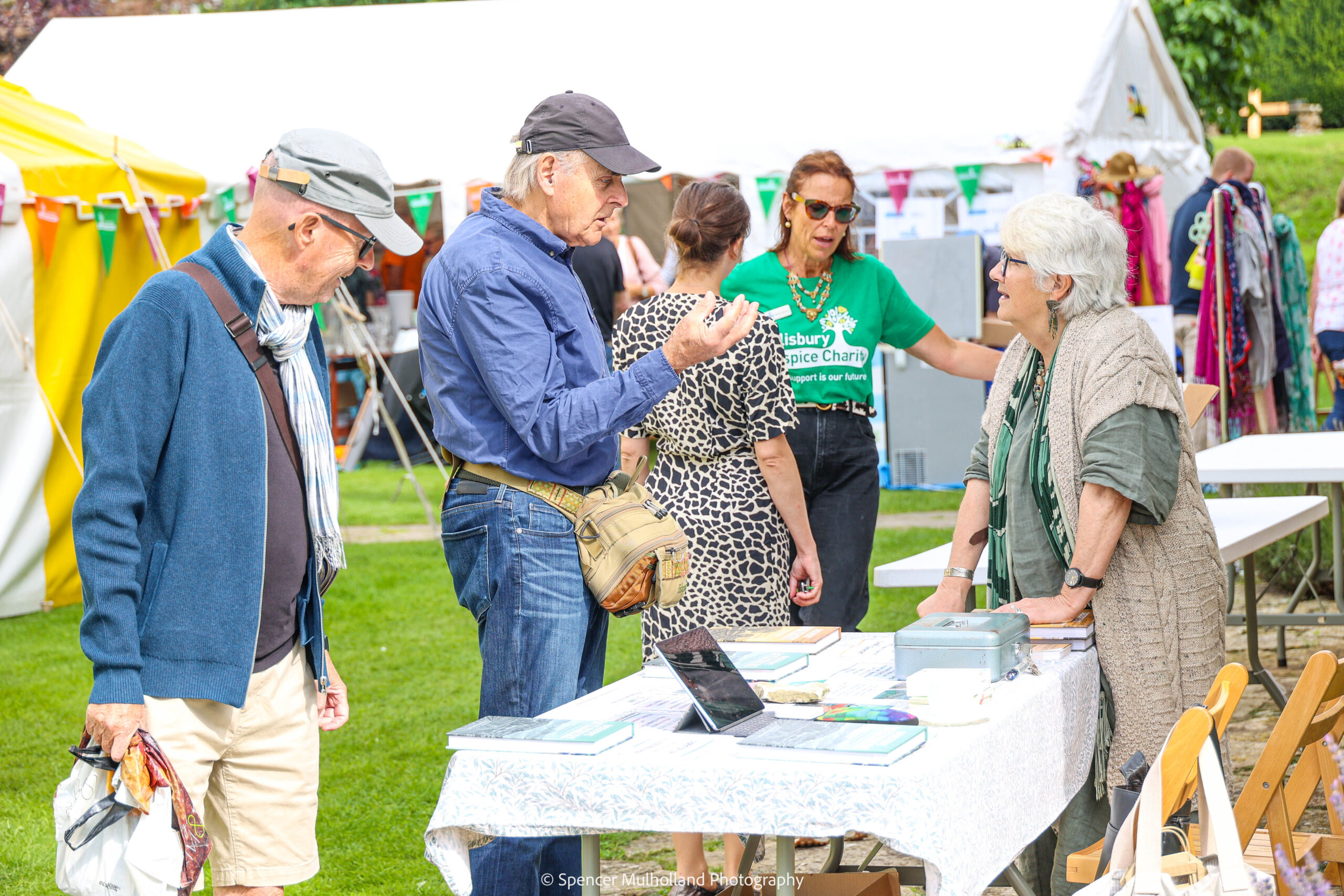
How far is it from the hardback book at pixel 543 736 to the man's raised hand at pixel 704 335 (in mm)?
690

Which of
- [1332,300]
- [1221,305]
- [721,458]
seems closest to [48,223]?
[721,458]

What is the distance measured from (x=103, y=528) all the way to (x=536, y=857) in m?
1.00

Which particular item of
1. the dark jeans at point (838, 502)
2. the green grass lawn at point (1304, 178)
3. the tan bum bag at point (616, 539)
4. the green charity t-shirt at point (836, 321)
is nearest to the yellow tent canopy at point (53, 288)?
the green charity t-shirt at point (836, 321)

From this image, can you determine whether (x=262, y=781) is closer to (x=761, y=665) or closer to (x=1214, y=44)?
(x=761, y=665)

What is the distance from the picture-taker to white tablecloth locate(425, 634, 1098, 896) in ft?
6.25

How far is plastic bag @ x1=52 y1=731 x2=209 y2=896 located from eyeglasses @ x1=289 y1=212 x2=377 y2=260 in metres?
0.84

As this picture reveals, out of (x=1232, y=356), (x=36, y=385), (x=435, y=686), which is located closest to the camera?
(x=435, y=686)

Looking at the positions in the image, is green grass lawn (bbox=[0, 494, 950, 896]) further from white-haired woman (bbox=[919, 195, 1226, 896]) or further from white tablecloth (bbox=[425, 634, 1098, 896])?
white tablecloth (bbox=[425, 634, 1098, 896])

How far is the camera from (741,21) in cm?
1133

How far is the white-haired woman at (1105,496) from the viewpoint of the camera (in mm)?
2807

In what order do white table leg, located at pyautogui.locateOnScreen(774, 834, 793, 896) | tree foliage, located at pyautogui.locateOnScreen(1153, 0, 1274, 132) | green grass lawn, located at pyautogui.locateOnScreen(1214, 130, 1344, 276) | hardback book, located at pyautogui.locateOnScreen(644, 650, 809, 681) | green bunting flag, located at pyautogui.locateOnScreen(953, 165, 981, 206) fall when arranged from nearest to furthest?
white table leg, located at pyautogui.locateOnScreen(774, 834, 793, 896), hardback book, located at pyautogui.locateOnScreen(644, 650, 809, 681), green bunting flag, located at pyautogui.locateOnScreen(953, 165, 981, 206), tree foliage, located at pyautogui.locateOnScreen(1153, 0, 1274, 132), green grass lawn, located at pyautogui.locateOnScreen(1214, 130, 1344, 276)

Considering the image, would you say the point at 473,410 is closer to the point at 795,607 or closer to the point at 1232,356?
the point at 795,607

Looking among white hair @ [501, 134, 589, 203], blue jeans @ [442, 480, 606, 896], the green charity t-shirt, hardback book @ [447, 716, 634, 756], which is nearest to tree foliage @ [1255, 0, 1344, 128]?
the green charity t-shirt

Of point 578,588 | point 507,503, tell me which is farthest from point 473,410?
point 578,588
